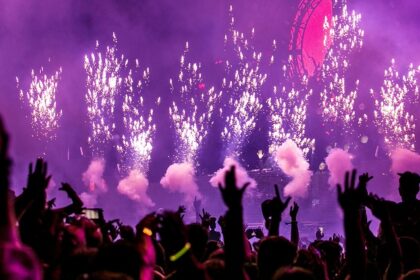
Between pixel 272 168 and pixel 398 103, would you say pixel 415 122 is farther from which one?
pixel 272 168

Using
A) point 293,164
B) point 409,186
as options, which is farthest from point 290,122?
point 409,186

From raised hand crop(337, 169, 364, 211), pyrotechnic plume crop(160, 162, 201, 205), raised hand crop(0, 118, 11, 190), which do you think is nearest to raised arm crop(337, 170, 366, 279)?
raised hand crop(337, 169, 364, 211)

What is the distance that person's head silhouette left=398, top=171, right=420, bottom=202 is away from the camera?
20.0ft

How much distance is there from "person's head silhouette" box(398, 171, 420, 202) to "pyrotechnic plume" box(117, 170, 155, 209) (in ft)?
129

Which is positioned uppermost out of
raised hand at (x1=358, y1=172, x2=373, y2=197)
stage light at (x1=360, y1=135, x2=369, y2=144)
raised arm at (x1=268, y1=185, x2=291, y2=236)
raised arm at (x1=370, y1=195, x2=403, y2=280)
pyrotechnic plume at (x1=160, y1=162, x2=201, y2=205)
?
stage light at (x1=360, y1=135, x2=369, y2=144)

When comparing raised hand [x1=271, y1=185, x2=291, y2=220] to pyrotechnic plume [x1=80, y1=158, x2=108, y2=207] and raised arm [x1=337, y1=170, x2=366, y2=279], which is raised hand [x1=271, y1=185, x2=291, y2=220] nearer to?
→ raised arm [x1=337, y1=170, x2=366, y2=279]

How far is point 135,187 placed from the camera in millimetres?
44625

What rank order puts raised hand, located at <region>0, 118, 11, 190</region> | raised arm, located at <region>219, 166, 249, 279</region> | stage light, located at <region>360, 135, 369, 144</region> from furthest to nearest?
stage light, located at <region>360, 135, 369, 144</region>, raised arm, located at <region>219, 166, 249, 279</region>, raised hand, located at <region>0, 118, 11, 190</region>

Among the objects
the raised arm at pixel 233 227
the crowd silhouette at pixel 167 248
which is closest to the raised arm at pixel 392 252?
the crowd silhouette at pixel 167 248

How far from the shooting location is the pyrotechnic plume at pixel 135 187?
4450cm

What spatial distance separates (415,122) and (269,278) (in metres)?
35.6

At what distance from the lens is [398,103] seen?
33.1m

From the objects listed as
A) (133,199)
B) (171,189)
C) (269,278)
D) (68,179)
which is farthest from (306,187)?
(269,278)

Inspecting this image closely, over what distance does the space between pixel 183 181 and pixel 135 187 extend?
179 inches
